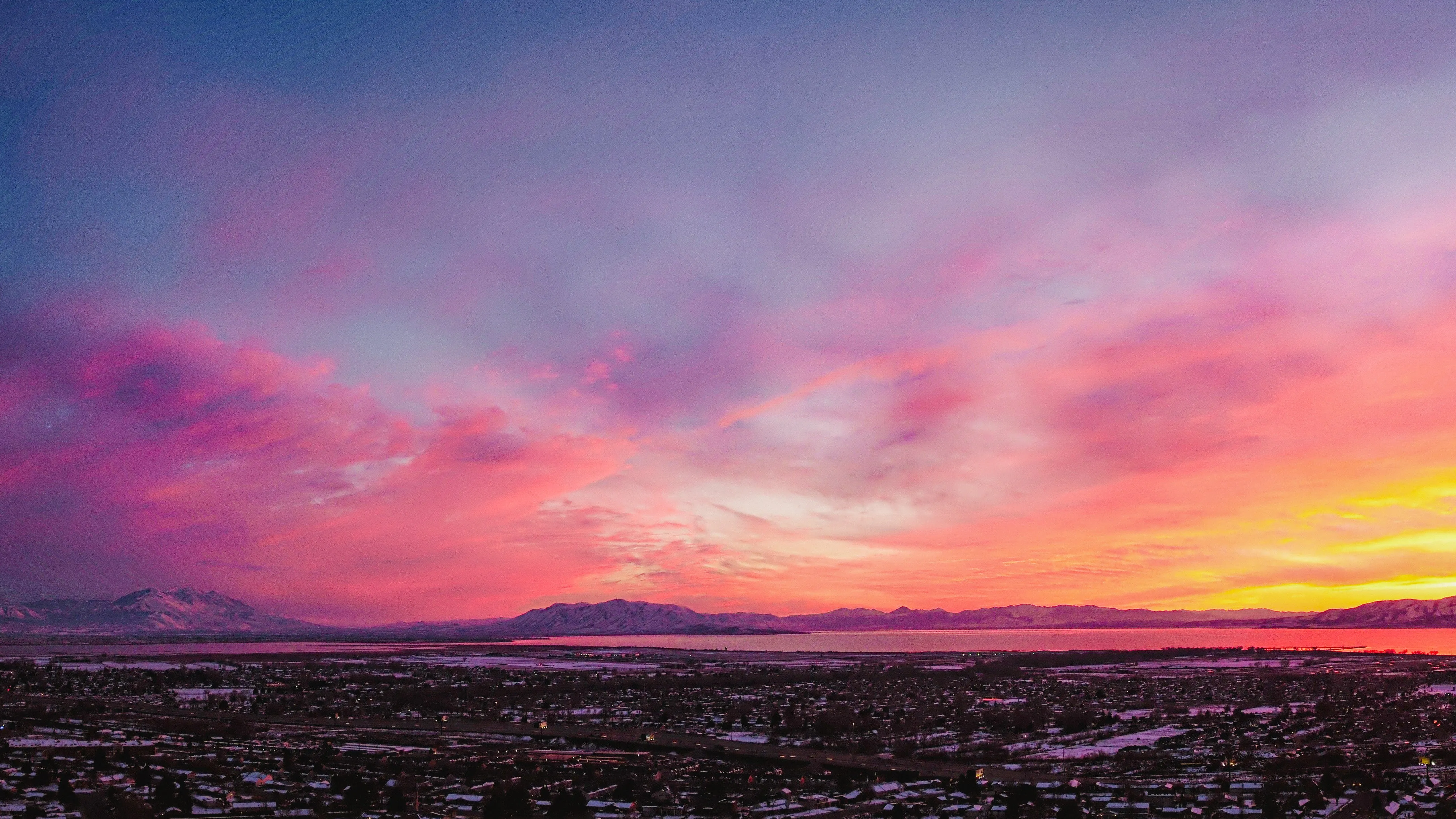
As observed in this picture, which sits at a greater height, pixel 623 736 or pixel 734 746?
pixel 734 746

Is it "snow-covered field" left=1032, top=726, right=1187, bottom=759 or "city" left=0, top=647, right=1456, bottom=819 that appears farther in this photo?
"snow-covered field" left=1032, top=726, right=1187, bottom=759

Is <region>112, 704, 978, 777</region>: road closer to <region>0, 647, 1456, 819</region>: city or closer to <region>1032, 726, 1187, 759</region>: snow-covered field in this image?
<region>0, 647, 1456, 819</region>: city

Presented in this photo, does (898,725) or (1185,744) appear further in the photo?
(898,725)

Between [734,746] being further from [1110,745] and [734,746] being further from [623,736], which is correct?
[1110,745]

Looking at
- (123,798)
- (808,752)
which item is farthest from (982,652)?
(123,798)

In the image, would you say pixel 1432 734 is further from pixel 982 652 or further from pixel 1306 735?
pixel 982 652

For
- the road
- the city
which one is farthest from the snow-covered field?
the road

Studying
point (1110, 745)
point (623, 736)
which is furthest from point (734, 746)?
point (1110, 745)

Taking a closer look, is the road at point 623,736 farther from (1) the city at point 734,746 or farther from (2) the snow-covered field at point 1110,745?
(2) the snow-covered field at point 1110,745

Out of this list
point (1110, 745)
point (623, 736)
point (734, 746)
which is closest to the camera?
point (1110, 745)

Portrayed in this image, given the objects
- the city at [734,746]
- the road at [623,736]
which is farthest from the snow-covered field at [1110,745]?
the road at [623,736]

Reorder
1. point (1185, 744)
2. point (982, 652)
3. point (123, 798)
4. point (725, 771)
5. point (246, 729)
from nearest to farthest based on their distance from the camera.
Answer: point (123, 798) → point (725, 771) → point (1185, 744) → point (246, 729) → point (982, 652)
